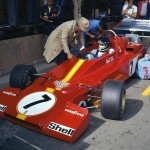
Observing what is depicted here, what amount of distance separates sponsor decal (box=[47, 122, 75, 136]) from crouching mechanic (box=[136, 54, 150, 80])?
3.11m

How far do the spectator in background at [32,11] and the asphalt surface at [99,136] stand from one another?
368 cm

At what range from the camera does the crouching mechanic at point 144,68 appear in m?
6.56

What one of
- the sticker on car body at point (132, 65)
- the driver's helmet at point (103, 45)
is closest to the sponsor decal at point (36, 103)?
the driver's helmet at point (103, 45)

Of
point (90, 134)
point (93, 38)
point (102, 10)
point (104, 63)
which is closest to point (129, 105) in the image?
point (104, 63)

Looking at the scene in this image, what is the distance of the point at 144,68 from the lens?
21.5 feet

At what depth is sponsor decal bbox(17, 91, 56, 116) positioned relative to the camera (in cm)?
426

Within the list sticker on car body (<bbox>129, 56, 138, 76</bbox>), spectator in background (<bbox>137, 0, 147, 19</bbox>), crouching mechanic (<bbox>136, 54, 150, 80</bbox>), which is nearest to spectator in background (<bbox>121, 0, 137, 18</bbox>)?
spectator in background (<bbox>137, 0, 147, 19</bbox>)

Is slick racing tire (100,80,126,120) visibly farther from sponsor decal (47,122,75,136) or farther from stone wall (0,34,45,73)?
stone wall (0,34,45,73)

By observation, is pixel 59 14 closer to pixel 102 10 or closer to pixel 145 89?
pixel 145 89

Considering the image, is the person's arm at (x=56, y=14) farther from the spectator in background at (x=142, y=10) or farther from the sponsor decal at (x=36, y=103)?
the spectator in background at (x=142, y=10)

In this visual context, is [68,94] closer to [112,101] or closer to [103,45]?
[112,101]

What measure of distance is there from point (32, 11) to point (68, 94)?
12.3ft

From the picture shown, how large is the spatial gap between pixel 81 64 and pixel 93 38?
2589 millimetres

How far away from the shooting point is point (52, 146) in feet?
12.8
